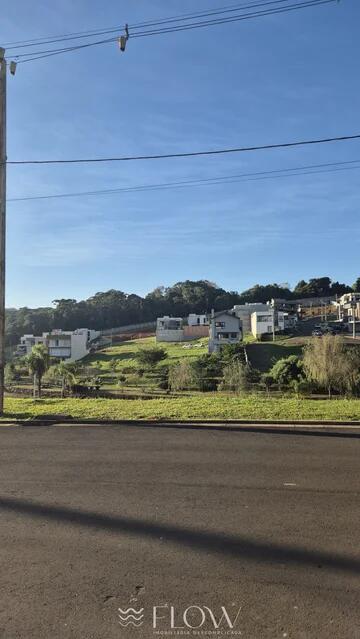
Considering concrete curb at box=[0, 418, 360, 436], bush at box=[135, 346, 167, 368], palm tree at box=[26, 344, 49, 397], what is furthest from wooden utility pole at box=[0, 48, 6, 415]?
bush at box=[135, 346, 167, 368]

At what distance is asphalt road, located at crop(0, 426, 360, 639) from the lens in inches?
124

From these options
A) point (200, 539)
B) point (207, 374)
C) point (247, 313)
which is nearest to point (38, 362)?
point (207, 374)

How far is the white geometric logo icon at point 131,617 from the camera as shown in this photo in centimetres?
310

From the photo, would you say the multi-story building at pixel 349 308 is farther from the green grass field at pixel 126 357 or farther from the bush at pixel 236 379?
the bush at pixel 236 379

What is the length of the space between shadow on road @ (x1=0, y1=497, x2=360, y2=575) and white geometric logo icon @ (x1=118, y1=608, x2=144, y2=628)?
0.98 meters

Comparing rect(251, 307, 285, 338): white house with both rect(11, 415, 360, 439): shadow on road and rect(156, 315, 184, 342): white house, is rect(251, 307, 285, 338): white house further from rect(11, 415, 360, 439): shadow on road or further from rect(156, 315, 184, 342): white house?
rect(11, 415, 360, 439): shadow on road

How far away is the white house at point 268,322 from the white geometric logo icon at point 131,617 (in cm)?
7687

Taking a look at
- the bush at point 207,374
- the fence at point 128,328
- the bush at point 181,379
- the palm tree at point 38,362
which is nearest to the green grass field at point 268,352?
the bush at point 207,374

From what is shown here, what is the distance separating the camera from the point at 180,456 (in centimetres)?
737

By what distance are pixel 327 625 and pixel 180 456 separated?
→ 443 centimetres

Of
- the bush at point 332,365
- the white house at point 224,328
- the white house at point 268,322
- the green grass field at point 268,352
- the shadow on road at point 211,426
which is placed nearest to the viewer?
the shadow on road at point 211,426

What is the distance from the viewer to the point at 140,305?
5113 inches

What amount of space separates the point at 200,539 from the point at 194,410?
7467mm

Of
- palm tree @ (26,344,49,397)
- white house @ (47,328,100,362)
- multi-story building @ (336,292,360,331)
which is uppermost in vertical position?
multi-story building @ (336,292,360,331)
